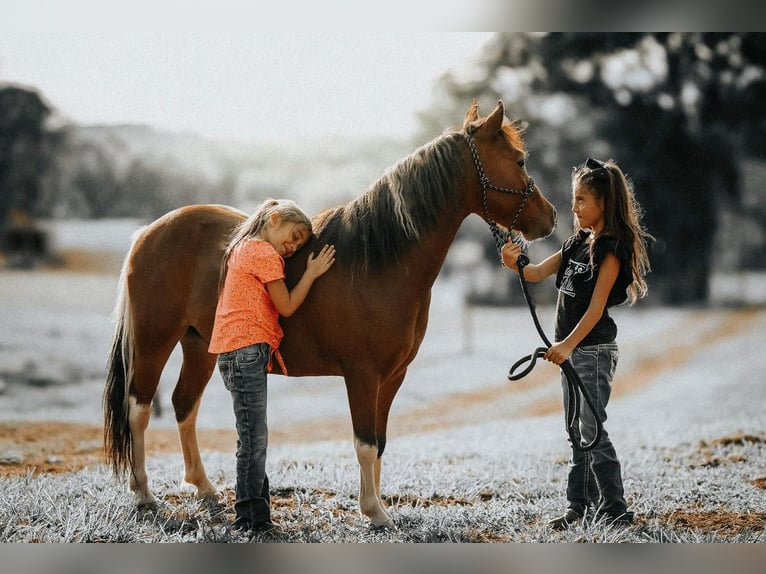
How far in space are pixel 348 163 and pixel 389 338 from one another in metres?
4.74

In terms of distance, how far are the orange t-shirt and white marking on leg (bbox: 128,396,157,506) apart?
29.4 inches

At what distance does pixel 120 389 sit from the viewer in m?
3.03

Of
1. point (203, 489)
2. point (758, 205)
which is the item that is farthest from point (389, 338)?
point (758, 205)

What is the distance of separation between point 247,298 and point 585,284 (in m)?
1.38

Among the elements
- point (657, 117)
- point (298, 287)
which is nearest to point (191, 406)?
point (298, 287)

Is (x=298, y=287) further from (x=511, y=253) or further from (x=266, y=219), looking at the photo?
(x=511, y=253)

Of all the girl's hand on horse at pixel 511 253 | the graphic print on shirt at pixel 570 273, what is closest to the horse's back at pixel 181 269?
the girl's hand on horse at pixel 511 253

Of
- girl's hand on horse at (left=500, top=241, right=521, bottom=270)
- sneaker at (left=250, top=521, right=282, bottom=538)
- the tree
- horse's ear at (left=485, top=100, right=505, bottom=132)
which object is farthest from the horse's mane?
the tree

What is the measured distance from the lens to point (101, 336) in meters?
6.68

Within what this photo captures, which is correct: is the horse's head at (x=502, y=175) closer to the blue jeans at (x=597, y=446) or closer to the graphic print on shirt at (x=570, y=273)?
the graphic print on shirt at (x=570, y=273)
